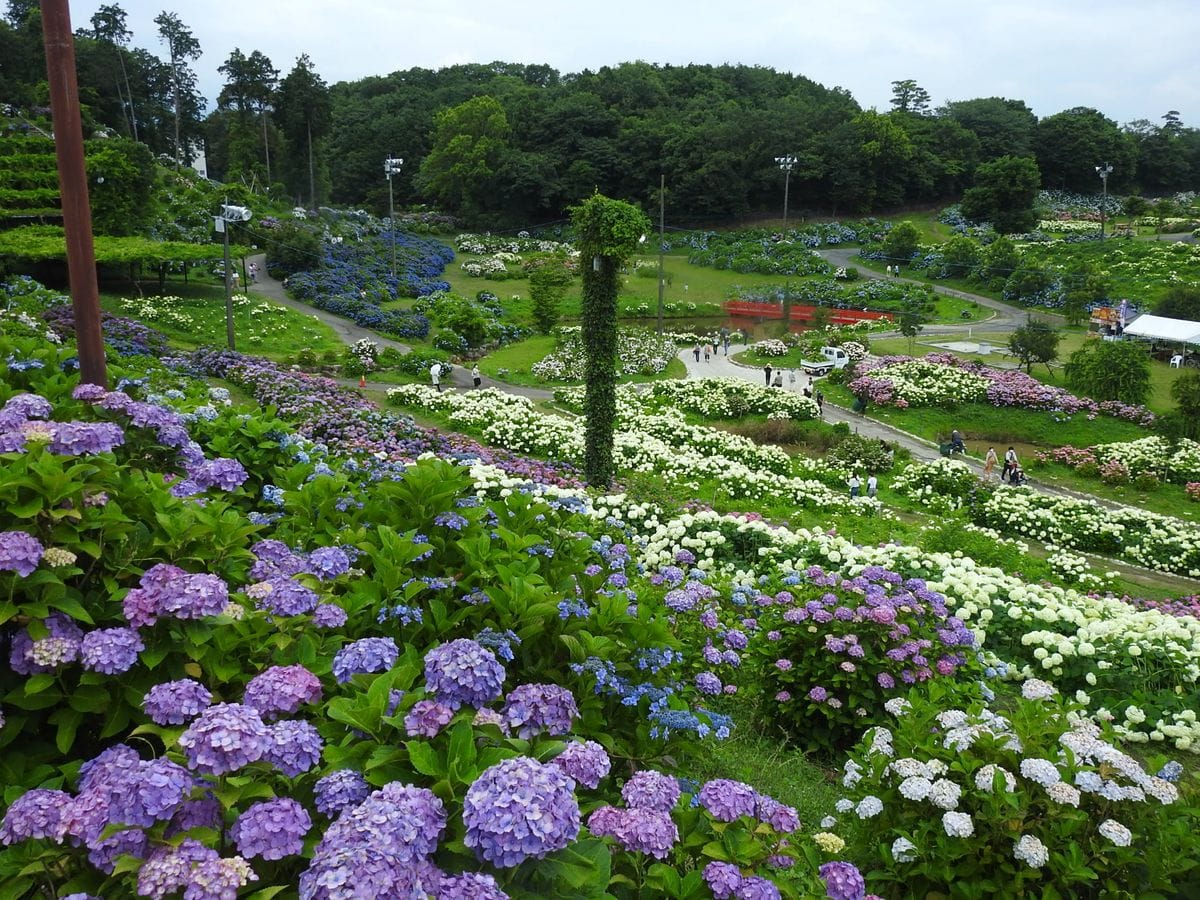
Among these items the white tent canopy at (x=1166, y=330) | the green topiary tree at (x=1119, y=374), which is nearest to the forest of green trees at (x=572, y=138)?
the white tent canopy at (x=1166, y=330)

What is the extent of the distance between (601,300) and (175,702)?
10.8 m

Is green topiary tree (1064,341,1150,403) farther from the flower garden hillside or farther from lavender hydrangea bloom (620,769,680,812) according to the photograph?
lavender hydrangea bloom (620,769,680,812)

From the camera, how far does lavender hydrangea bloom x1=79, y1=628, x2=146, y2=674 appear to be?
8.04 ft

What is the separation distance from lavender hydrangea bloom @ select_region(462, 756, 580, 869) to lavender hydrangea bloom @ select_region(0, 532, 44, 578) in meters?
1.63

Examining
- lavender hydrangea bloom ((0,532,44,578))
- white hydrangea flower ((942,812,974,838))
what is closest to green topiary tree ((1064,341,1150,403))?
white hydrangea flower ((942,812,974,838))

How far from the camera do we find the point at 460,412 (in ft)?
55.6

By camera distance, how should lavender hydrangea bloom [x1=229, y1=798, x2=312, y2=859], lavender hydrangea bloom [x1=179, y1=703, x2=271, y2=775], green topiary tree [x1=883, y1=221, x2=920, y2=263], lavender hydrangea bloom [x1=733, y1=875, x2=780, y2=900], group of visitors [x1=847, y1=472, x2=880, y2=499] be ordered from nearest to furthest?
lavender hydrangea bloom [x1=229, y1=798, x2=312, y2=859], lavender hydrangea bloom [x1=179, y1=703, x2=271, y2=775], lavender hydrangea bloom [x1=733, y1=875, x2=780, y2=900], group of visitors [x1=847, y1=472, x2=880, y2=499], green topiary tree [x1=883, y1=221, x2=920, y2=263]

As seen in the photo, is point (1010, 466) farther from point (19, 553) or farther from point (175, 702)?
point (19, 553)

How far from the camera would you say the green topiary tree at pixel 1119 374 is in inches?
837

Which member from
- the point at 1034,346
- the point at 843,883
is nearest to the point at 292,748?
the point at 843,883

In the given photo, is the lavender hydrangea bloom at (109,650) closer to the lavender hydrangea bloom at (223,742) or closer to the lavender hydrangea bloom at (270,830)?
the lavender hydrangea bloom at (223,742)

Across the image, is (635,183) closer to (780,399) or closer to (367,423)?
(780,399)

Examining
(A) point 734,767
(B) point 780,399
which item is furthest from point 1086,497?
(A) point 734,767

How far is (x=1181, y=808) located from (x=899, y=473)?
13664 millimetres
